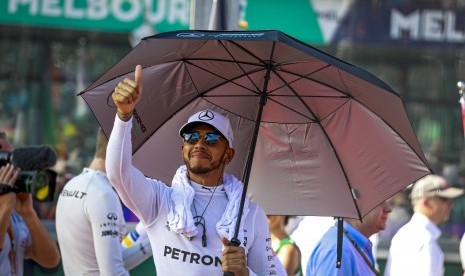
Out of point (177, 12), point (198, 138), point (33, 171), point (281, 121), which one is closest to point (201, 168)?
point (198, 138)

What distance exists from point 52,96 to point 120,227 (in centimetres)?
420

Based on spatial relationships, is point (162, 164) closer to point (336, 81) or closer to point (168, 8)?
point (336, 81)

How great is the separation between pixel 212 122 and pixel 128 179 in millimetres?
509

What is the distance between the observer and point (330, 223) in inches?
291

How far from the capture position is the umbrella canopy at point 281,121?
16.5 feet

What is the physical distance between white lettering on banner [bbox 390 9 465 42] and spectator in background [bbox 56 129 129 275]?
530 cm

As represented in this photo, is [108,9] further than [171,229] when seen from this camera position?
Yes

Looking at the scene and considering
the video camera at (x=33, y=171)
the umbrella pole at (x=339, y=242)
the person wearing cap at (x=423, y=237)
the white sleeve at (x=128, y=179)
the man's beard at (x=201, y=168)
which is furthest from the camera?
the person wearing cap at (x=423, y=237)

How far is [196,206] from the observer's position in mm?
4809

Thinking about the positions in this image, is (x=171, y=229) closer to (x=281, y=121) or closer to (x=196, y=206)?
(x=196, y=206)

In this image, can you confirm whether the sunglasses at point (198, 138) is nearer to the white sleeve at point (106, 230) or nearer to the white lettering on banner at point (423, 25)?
the white sleeve at point (106, 230)

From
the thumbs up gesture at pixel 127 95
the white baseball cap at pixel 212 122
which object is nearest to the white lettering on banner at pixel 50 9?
the white baseball cap at pixel 212 122

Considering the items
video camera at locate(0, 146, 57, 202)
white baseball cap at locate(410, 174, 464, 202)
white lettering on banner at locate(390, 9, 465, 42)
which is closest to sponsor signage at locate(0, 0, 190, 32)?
white lettering on banner at locate(390, 9, 465, 42)

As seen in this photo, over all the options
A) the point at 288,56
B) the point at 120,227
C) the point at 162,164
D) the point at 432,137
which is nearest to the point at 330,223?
the point at 120,227
